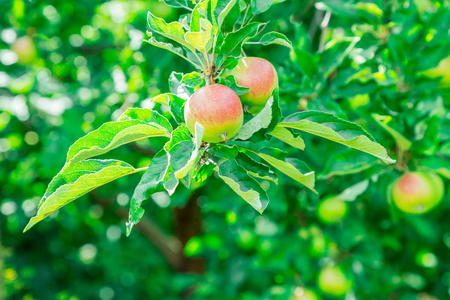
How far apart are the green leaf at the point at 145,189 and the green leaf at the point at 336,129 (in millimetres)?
267

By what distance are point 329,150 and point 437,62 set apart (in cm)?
54

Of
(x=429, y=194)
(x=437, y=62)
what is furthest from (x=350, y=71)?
(x=429, y=194)

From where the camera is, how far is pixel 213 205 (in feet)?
7.19

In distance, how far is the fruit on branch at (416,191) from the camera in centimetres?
158

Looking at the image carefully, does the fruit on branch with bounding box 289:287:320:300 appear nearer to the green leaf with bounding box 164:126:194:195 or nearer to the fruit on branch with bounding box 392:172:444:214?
the fruit on branch with bounding box 392:172:444:214

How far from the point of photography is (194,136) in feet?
2.82

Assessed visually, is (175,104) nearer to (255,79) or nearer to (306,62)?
(255,79)

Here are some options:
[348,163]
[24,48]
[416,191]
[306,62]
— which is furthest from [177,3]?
[24,48]

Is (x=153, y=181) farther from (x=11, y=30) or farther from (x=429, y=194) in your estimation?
(x=11, y=30)

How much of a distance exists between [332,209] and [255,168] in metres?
1.21

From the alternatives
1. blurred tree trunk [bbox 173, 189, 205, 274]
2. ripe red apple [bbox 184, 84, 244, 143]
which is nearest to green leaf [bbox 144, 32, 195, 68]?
ripe red apple [bbox 184, 84, 244, 143]

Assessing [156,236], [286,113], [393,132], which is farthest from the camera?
[156,236]

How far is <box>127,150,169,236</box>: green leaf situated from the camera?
80 cm

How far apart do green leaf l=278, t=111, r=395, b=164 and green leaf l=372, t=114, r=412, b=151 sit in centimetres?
50
